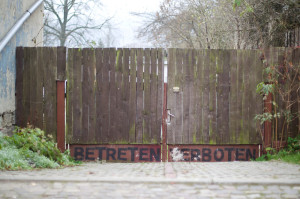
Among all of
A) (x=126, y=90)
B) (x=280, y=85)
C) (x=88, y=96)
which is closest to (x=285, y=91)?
(x=280, y=85)

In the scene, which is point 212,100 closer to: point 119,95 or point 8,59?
point 119,95

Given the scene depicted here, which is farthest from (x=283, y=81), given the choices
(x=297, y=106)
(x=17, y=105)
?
(x=17, y=105)

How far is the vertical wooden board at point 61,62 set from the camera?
20.9ft

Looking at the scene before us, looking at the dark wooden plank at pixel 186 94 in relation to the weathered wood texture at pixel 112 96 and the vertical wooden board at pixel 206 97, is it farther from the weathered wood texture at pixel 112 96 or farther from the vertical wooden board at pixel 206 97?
the weathered wood texture at pixel 112 96

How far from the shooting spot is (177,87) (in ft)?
20.7

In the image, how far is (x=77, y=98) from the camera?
6344 millimetres

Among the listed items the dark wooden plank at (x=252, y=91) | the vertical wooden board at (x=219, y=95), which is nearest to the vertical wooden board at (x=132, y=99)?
the vertical wooden board at (x=219, y=95)

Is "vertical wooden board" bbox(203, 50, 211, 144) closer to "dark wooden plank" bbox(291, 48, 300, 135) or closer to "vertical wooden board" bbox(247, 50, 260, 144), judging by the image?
"vertical wooden board" bbox(247, 50, 260, 144)

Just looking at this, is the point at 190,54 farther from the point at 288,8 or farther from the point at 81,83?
the point at 288,8

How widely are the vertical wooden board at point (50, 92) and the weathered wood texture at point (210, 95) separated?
2299 mm

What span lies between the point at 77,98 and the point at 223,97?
2903mm

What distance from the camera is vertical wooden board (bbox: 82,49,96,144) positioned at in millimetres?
6348

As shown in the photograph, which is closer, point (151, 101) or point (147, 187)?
point (147, 187)

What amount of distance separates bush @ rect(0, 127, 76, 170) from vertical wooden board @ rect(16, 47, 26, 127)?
1.96 feet
